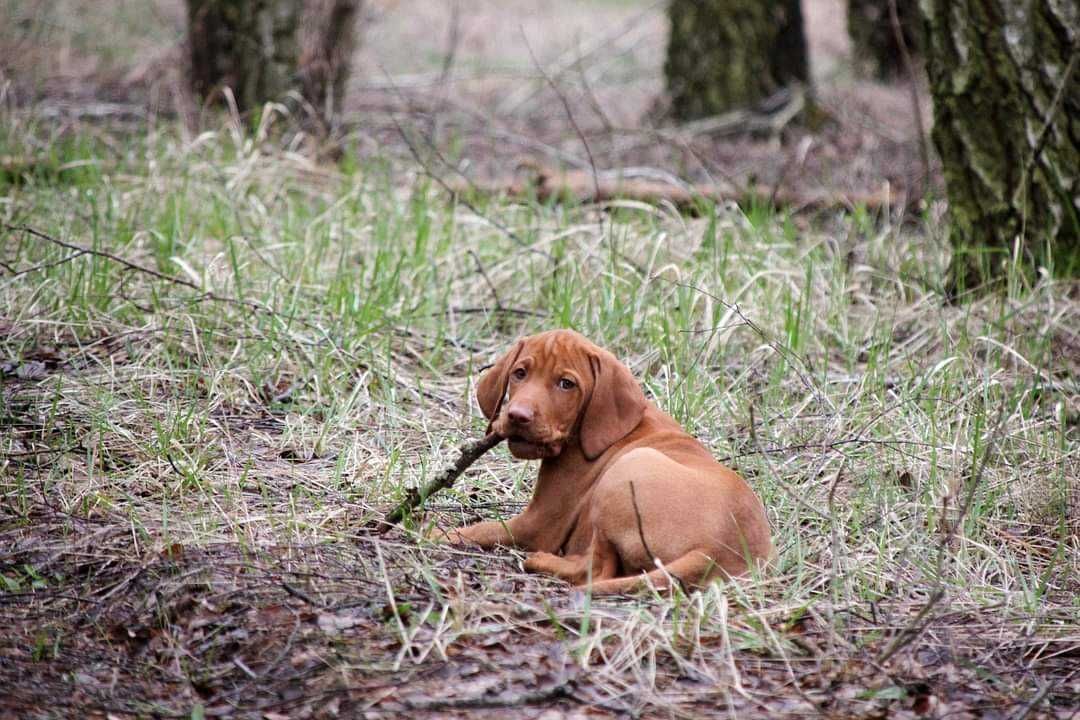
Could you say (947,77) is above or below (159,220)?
above

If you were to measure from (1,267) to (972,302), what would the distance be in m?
4.94

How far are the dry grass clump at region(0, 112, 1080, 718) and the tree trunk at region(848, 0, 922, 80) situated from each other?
6.62 meters

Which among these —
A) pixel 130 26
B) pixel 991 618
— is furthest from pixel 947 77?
pixel 130 26

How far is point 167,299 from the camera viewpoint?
5.65 meters

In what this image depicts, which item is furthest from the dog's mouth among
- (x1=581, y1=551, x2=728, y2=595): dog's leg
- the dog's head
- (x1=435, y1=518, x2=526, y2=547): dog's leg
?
(x1=581, y1=551, x2=728, y2=595): dog's leg

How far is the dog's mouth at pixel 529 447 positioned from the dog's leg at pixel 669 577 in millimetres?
537

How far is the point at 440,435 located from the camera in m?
5.03

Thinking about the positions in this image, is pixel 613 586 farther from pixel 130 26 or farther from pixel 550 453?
pixel 130 26

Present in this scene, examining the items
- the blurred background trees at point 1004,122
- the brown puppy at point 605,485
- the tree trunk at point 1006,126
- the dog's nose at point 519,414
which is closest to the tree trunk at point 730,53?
the blurred background trees at point 1004,122

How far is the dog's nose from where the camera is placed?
3779mm

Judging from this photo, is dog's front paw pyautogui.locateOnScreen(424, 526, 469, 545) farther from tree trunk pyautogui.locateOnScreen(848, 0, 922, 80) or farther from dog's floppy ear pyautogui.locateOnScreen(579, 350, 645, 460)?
tree trunk pyautogui.locateOnScreen(848, 0, 922, 80)

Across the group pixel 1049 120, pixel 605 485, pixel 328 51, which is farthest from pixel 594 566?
pixel 328 51

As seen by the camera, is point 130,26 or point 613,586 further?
point 130,26

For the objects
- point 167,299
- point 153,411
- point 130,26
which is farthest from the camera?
point 130,26
